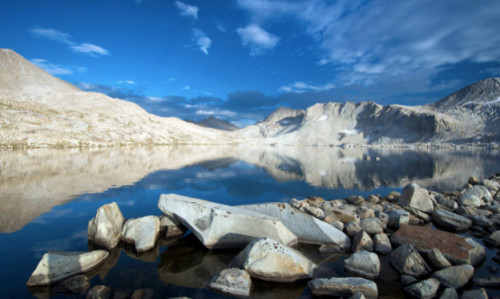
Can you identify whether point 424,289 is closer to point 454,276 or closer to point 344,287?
point 454,276

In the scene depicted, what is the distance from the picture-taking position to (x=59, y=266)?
8.32 metres

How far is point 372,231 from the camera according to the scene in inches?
485

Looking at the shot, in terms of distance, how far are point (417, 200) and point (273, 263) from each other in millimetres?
12927

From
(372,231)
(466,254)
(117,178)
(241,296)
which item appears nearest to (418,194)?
(372,231)

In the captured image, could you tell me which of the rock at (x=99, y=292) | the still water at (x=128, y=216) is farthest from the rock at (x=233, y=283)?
the rock at (x=99, y=292)

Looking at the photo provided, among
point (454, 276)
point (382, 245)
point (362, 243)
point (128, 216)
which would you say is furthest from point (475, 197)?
point (128, 216)

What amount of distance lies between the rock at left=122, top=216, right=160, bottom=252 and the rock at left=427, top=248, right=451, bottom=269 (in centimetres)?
1157

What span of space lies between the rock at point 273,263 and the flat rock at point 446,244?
4.99m

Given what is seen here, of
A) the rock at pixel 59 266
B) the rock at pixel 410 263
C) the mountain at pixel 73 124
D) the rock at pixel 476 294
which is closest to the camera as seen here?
the rock at pixel 476 294

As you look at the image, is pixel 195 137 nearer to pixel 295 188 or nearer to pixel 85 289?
pixel 295 188

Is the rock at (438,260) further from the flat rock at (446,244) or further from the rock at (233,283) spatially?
the rock at (233,283)

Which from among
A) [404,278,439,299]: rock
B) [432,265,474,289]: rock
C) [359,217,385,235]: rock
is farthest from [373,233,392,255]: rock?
[404,278,439,299]: rock

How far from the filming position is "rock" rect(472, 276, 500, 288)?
25.8ft

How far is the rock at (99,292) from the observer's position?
24.1ft
